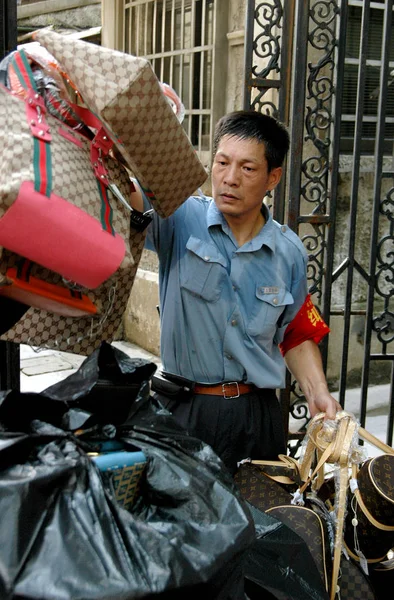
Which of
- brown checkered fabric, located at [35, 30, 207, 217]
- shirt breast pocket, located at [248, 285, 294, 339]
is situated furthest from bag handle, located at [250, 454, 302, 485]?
brown checkered fabric, located at [35, 30, 207, 217]

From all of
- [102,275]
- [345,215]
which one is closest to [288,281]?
[102,275]

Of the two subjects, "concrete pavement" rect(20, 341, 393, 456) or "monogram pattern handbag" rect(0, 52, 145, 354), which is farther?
"concrete pavement" rect(20, 341, 393, 456)

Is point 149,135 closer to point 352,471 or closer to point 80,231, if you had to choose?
point 80,231

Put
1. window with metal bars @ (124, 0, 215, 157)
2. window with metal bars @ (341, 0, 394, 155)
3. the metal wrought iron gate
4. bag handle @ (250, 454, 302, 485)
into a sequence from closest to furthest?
1. bag handle @ (250, 454, 302, 485)
2. the metal wrought iron gate
3. window with metal bars @ (341, 0, 394, 155)
4. window with metal bars @ (124, 0, 215, 157)

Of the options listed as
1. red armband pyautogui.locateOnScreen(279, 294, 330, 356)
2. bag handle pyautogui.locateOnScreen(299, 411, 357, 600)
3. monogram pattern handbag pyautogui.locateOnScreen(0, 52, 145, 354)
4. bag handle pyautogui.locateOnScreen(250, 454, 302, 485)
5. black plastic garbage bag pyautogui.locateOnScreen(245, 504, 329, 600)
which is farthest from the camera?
red armband pyautogui.locateOnScreen(279, 294, 330, 356)

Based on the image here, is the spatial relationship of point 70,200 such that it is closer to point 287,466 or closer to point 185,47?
point 287,466

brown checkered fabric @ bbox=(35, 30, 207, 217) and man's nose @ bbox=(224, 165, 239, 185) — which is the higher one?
brown checkered fabric @ bbox=(35, 30, 207, 217)

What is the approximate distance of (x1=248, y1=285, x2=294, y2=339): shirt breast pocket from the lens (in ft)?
8.38

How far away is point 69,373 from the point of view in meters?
6.61

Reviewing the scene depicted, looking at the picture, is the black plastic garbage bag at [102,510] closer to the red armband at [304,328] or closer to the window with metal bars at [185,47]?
the red armband at [304,328]

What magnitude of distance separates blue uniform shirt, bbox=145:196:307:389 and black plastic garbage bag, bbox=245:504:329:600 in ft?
2.92

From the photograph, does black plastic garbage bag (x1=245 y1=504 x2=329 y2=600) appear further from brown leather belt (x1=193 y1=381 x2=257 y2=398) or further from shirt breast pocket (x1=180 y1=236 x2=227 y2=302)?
shirt breast pocket (x1=180 y1=236 x2=227 y2=302)

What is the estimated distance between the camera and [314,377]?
2.68 meters

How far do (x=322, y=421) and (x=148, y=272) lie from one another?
16.5 ft
